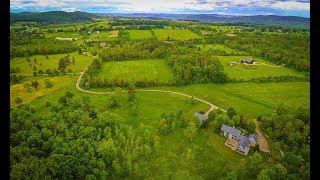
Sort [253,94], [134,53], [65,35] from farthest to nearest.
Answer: [65,35]
[134,53]
[253,94]

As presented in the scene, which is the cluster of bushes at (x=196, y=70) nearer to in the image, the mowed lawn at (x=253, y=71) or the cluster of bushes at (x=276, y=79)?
the cluster of bushes at (x=276, y=79)

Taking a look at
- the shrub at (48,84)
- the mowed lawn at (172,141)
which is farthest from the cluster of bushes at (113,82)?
the shrub at (48,84)

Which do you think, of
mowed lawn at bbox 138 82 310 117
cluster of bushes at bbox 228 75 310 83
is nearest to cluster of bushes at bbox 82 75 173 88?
mowed lawn at bbox 138 82 310 117

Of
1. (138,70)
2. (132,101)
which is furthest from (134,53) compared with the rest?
(132,101)

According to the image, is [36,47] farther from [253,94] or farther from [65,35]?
[253,94]

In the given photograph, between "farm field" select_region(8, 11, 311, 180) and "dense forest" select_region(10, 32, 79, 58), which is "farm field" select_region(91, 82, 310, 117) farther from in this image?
"dense forest" select_region(10, 32, 79, 58)

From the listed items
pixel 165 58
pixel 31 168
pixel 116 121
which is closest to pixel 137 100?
pixel 116 121

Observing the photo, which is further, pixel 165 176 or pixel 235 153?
pixel 235 153
